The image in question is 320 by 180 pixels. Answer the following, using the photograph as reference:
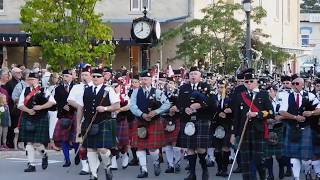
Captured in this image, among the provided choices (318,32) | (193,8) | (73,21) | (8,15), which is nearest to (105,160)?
(73,21)

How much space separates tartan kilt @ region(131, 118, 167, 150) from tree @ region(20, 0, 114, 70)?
9.68 metres

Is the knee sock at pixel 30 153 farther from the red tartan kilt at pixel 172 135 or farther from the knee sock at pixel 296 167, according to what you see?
the knee sock at pixel 296 167

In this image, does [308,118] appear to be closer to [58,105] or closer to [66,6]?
[58,105]

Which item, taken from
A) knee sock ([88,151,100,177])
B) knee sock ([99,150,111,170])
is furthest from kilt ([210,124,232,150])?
knee sock ([88,151,100,177])

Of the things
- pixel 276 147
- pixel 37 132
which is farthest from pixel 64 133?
pixel 276 147

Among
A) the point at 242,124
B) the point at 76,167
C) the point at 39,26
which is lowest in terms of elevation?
the point at 76,167

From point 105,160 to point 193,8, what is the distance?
20088 mm

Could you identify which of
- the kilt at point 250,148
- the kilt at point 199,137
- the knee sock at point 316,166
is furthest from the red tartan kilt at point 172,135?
the knee sock at point 316,166

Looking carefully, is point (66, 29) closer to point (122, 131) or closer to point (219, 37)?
point (219, 37)

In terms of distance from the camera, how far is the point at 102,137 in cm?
1175

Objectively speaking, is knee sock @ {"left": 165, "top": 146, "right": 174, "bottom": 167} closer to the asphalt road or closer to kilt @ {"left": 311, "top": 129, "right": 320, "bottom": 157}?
the asphalt road

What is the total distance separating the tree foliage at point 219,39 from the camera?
2683 cm

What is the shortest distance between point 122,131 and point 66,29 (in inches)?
374

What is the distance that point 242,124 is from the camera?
446 inches
